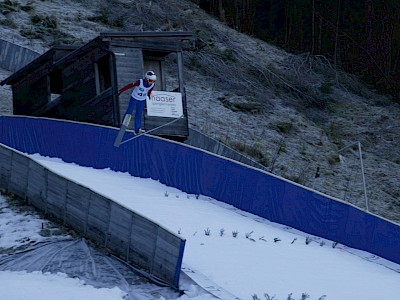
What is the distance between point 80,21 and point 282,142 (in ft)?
48.6

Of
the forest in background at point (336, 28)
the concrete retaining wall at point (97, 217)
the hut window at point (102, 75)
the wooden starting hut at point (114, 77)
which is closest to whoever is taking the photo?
the concrete retaining wall at point (97, 217)

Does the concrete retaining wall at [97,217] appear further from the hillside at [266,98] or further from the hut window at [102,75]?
the hillside at [266,98]

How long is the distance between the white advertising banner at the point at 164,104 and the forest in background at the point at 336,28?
918 inches

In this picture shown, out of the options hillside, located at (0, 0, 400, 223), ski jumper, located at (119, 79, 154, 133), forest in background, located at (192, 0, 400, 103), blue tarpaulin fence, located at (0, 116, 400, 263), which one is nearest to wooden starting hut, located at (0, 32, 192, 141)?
blue tarpaulin fence, located at (0, 116, 400, 263)

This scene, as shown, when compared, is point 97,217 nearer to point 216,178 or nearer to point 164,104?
point 216,178

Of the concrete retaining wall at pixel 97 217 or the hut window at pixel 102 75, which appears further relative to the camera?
the hut window at pixel 102 75

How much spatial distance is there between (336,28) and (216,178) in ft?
140

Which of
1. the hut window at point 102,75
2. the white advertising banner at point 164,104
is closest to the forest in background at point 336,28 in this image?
the white advertising banner at point 164,104

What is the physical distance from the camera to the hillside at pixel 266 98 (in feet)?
96.6

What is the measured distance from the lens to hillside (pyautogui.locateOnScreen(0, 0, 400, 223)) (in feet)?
96.6

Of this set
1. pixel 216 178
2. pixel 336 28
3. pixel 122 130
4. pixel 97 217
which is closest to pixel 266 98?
pixel 122 130

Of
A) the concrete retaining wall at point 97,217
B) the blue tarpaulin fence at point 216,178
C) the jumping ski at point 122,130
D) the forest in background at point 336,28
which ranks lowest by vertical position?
the forest in background at point 336,28

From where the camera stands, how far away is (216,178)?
57.7 ft

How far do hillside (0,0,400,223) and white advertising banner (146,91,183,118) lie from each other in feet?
17.7
